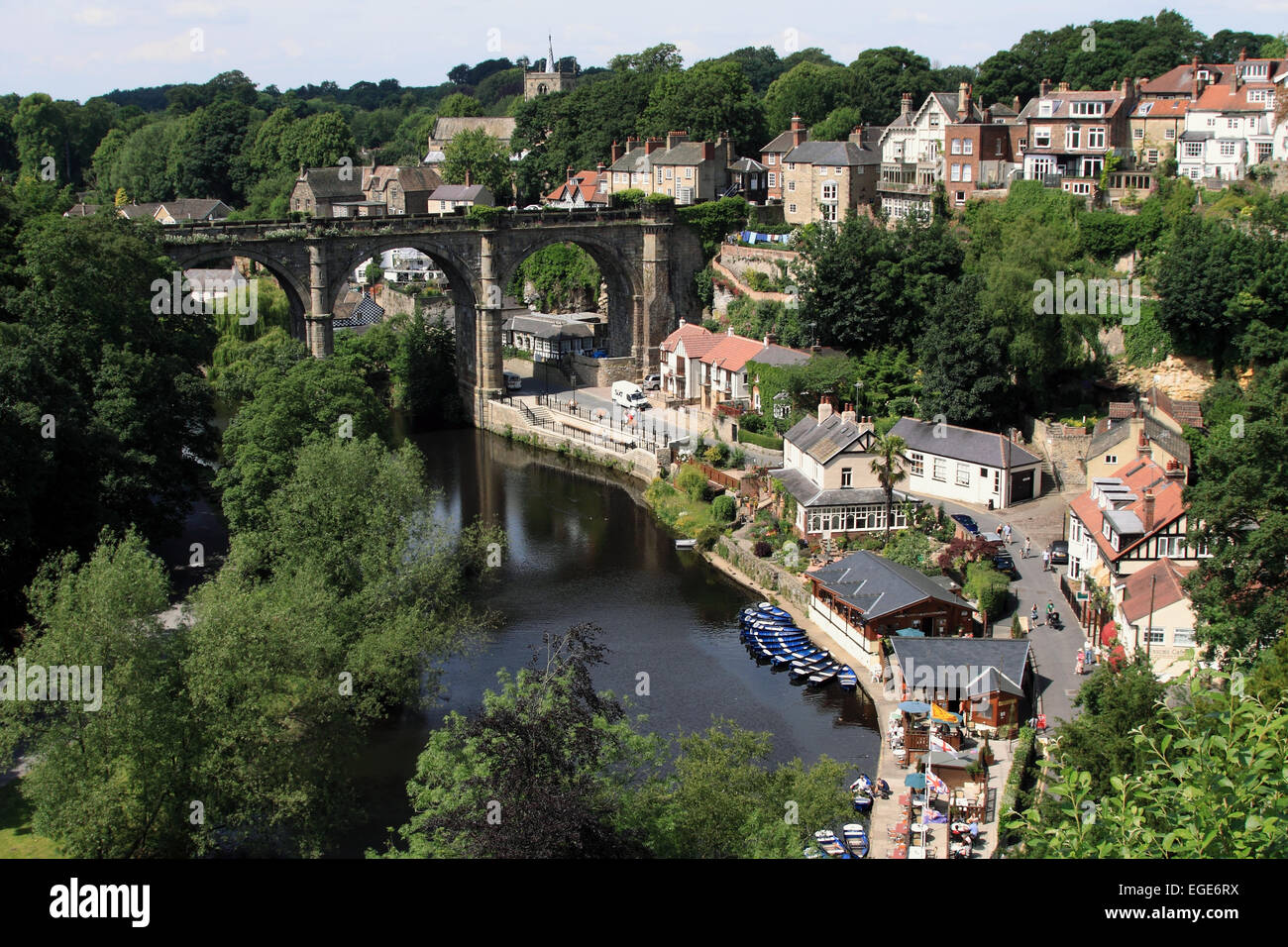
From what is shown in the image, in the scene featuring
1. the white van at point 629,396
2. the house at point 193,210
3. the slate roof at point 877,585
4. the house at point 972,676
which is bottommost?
the house at point 972,676

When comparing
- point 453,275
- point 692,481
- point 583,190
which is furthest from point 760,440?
point 583,190

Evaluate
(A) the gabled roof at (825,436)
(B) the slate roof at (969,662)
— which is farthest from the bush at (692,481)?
(B) the slate roof at (969,662)

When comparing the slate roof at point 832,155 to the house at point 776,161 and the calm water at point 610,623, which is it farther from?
the calm water at point 610,623

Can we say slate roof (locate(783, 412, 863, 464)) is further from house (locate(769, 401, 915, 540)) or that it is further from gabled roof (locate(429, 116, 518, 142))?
gabled roof (locate(429, 116, 518, 142))

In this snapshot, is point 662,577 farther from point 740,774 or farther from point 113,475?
point 740,774

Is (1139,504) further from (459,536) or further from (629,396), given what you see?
(629,396)

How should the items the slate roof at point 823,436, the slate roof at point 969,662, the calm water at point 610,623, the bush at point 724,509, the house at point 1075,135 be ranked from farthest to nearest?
the house at point 1075,135, the bush at point 724,509, the slate roof at point 823,436, the calm water at point 610,623, the slate roof at point 969,662

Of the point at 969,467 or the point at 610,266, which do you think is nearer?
the point at 969,467

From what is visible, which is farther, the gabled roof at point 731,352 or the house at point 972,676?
the gabled roof at point 731,352
